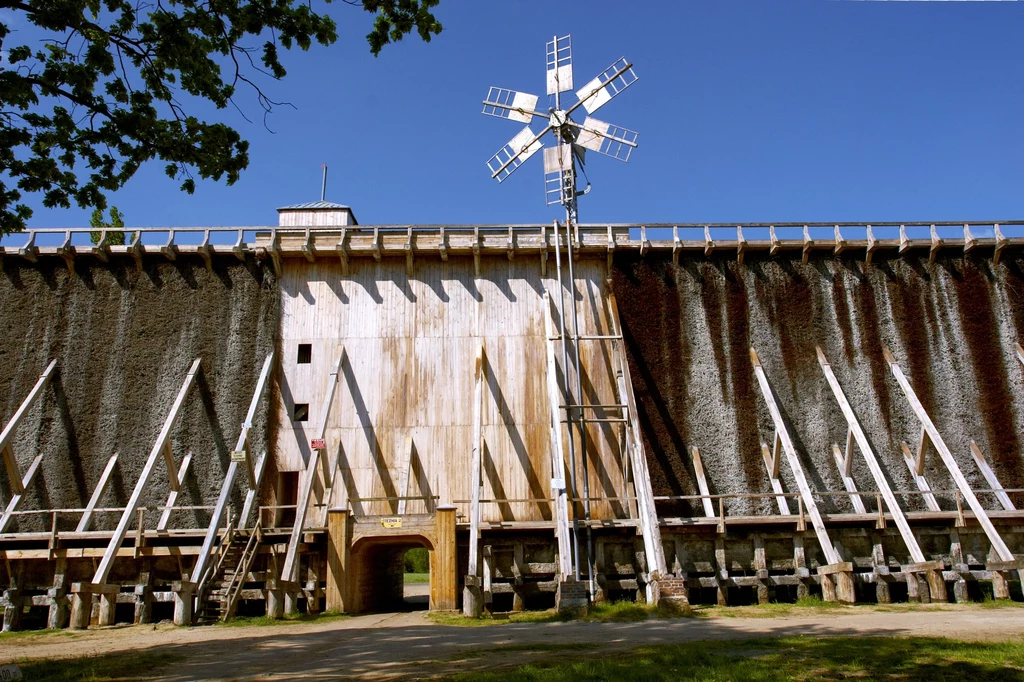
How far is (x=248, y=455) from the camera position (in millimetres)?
19922

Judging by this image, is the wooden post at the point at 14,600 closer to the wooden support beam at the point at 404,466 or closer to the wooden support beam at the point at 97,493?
the wooden support beam at the point at 97,493

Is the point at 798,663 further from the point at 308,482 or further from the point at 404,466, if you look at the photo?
the point at 404,466

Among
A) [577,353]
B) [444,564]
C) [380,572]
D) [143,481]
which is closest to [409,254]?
[577,353]

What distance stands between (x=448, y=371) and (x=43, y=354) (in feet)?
37.4

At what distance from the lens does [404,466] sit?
2069cm

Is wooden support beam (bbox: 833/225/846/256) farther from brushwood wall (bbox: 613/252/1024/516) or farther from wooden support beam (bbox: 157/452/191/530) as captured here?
wooden support beam (bbox: 157/452/191/530)

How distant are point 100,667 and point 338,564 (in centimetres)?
767

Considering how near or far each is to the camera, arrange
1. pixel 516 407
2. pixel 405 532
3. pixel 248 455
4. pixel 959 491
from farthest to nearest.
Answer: pixel 516 407 → pixel 248 455 → pixel 959 491 → pixel 405 532

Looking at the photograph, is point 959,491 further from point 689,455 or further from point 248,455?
point 248,455

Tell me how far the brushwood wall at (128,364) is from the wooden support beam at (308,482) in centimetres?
199

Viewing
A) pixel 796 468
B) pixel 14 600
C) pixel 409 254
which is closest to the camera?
pixel 14 600

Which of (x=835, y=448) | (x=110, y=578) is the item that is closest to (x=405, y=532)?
(x=110, y=578)

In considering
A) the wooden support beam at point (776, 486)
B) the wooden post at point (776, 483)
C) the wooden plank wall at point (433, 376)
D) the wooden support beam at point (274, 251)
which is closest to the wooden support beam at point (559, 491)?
the wooden plank wall at point (433, 376)

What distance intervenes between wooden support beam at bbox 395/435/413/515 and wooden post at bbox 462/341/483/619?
1716 millimetres
